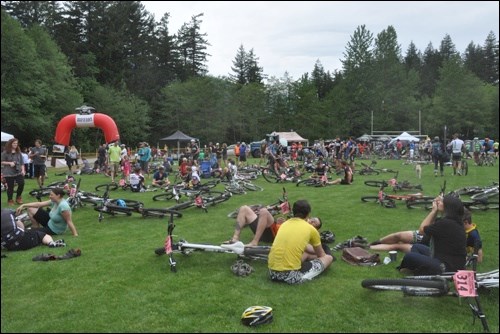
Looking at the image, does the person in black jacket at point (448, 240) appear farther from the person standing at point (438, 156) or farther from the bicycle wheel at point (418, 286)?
the person standing at point (438, 156)

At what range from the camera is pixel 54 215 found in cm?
823

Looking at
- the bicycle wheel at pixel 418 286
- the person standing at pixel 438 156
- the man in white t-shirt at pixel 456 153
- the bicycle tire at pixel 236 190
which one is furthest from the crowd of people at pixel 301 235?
the person standing at pixel 438 156

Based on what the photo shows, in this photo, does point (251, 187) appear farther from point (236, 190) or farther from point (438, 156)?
point (438, 156)

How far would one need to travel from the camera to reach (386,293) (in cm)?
501

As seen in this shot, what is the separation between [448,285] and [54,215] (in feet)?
22.7

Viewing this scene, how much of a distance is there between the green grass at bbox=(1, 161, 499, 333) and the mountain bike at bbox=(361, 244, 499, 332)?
12cm

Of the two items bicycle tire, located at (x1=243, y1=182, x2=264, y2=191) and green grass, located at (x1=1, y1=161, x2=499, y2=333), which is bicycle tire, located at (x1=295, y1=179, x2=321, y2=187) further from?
green grass, located at (x1=1, y1=161, x2=499, y2=333)

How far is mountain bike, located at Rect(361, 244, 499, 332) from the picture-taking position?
13.3 feet

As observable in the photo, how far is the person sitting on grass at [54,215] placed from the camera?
26.5ft

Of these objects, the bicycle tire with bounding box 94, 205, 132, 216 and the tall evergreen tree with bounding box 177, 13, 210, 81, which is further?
the bicycle tire with bounding box 94, 205, 132, 216

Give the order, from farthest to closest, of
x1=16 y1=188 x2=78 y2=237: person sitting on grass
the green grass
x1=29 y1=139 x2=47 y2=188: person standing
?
x1=29 y1=139 x2=47 y2=188: person standing
x1=16 y1=188 x2=78 y2=237: person sitting on grass
the green grass

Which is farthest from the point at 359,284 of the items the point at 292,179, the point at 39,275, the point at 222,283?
the point at 292,179

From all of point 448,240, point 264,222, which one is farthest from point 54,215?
point 448,240

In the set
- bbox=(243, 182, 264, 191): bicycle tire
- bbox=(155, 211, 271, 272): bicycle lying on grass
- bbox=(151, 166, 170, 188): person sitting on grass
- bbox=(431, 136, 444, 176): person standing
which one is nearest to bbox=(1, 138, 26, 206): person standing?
bbox=(155, 211, 271, 272): bicycle lying on grass
